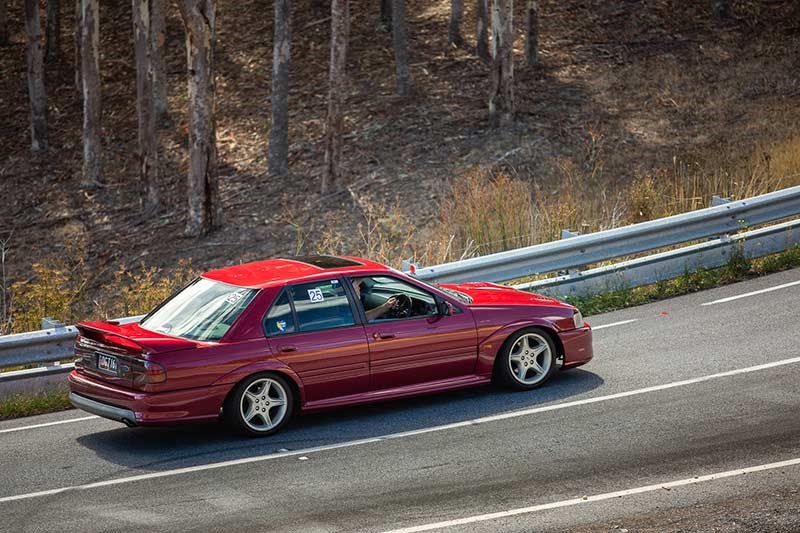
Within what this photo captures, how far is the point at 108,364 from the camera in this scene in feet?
31.8

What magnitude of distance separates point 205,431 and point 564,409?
3.18 meters

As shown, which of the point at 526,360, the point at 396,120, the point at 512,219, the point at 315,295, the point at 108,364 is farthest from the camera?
the point at 396,120

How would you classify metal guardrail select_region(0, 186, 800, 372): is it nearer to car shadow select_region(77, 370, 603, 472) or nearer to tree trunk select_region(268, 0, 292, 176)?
car shadow select_region(77, 370, 603, 472)

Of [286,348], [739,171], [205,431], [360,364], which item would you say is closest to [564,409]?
[360,364]

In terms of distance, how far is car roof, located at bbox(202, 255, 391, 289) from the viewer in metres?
10.1

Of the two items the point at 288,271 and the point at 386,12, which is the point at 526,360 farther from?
the point at 386,12

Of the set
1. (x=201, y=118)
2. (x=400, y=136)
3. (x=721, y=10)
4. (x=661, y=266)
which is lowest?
(x=661, y=266)

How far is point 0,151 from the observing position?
35688 millimetres

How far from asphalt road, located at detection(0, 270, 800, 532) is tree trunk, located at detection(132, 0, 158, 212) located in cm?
1846

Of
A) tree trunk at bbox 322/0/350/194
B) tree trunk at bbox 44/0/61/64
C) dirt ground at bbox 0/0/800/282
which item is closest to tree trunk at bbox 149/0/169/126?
dirt ground at bbox 0/0/800/282

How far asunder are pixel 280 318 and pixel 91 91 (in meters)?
23.6

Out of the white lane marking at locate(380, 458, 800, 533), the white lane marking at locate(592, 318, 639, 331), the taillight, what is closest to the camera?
the white lane marking at locate(380, 458, 800, 533)

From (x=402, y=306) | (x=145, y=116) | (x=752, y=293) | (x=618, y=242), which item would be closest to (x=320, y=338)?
(x=402, y=306)

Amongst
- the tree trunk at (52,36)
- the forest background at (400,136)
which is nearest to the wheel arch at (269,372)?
the forest background at (400,136)
